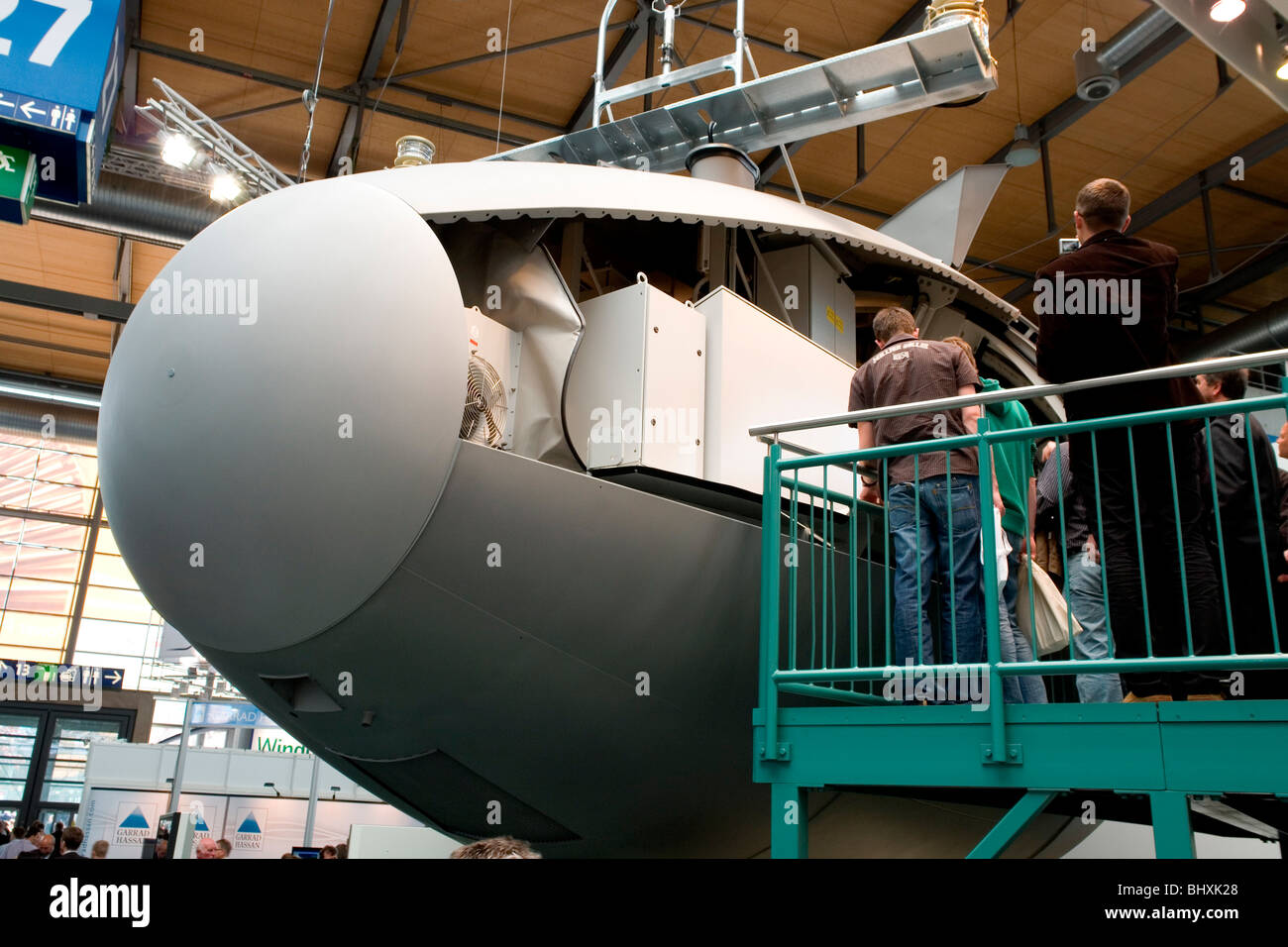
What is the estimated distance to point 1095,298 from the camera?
12.3 feet

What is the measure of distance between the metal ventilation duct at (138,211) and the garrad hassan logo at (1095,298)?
12058mm

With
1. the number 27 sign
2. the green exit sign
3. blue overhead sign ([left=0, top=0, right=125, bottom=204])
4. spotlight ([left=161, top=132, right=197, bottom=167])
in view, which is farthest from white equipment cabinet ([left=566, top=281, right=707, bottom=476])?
spotlight ([left=161, top=132, right=197, bottom=167])

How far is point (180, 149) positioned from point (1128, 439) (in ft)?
31.8

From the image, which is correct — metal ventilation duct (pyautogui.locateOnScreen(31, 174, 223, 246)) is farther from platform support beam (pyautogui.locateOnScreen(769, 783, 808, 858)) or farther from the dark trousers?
the dark trousers

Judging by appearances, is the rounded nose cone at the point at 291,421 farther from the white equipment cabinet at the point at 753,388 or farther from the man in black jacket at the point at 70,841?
the man in black jacket at the point at 70,841

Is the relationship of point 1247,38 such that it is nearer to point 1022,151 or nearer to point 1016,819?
point 1016,819

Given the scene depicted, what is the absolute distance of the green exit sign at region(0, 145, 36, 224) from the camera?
6.83m

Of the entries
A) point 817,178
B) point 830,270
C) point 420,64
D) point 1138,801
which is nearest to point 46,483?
point 420,64

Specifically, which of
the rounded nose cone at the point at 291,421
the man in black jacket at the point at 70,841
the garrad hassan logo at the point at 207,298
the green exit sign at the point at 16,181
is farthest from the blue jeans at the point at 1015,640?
the man in black jacket at the point at 70,841

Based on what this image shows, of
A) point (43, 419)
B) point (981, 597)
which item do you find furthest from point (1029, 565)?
point (43, 419)

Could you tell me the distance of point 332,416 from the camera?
336 cm

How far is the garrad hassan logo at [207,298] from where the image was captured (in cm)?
351

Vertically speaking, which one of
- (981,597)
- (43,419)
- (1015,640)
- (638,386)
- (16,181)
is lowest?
(1015,640)

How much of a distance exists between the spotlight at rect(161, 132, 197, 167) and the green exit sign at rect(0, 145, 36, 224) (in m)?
3.65
